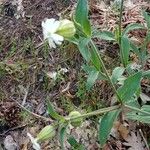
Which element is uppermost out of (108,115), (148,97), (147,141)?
(108,115)

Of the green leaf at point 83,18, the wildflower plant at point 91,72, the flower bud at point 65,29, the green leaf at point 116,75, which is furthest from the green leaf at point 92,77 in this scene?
the flower bud at point 65,29

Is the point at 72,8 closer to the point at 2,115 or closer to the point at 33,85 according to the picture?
the point at 33,85

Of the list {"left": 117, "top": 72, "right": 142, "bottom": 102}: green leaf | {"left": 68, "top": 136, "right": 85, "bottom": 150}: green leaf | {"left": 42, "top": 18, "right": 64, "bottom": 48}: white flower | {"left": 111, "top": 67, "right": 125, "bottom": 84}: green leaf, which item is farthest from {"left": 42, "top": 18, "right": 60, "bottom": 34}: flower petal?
{"left": 68, "top": 136, "right": 85, "bottom": 150}: green leaf

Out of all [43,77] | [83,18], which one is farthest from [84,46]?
[43,77]

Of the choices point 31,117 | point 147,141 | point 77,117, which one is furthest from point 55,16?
point 77,117

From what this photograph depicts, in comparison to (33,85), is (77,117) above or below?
above

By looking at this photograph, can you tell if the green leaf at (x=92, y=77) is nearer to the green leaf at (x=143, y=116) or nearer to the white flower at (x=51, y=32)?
the green leaf at (x=143, y=116)

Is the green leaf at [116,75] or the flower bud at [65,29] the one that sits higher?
the flower bud at [65,29]
